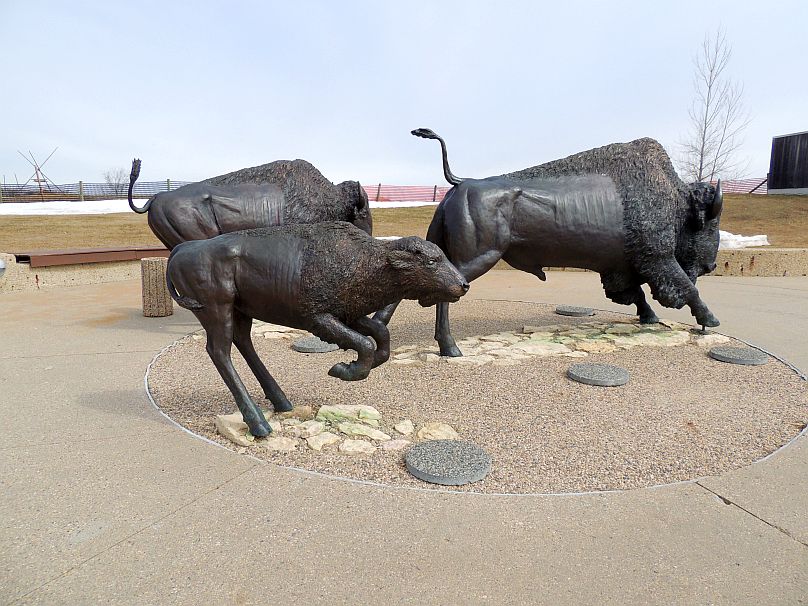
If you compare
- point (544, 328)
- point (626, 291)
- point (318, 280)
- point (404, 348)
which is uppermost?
point (318, 280)

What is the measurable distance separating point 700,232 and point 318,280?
452cm

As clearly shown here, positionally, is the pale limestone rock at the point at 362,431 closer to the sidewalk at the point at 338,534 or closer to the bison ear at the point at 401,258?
the sidewalk at the point at 338,534

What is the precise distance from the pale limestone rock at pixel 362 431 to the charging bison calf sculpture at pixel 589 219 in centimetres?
194

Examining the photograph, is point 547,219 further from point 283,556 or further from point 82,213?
point 82,213

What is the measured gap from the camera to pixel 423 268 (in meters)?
2.77

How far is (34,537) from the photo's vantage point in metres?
2.20

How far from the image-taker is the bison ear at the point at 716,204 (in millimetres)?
5262

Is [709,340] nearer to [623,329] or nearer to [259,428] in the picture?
[623,329]

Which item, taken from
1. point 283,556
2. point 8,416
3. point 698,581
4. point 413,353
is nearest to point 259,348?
point 413,353

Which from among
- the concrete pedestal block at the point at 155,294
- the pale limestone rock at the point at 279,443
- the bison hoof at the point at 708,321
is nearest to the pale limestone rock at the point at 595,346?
the bison hoof at the point at 708,321

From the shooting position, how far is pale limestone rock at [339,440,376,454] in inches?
119

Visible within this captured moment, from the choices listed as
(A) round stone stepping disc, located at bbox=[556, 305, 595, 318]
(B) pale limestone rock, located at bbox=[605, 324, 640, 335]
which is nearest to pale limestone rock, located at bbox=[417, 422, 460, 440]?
(B) pale limestone rock, located at bbox=[605, 324, 640, 335]

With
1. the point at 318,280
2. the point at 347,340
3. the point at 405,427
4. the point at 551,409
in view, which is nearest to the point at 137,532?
the point at 347,340

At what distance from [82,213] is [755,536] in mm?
24440
